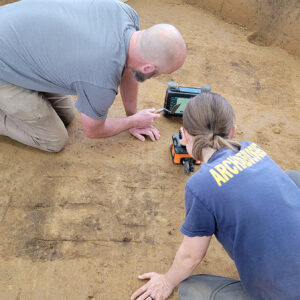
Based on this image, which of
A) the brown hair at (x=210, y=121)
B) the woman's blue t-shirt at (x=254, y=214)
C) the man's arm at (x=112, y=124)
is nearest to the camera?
the woman's blue t-shirt at (x=254, y=214)

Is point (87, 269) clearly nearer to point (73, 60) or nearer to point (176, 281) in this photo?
point (176, 281)

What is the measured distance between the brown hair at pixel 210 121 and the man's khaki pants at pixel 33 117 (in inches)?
46.3

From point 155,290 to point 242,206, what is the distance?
2.56ft

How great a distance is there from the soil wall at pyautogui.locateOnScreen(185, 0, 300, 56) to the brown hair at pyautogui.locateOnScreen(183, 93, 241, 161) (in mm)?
2981

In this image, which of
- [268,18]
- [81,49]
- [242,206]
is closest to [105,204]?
[81,49]

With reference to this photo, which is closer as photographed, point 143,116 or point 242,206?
point 242,206

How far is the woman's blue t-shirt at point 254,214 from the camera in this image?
1.02 m

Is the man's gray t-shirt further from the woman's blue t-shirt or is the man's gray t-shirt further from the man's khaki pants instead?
the woman's blue t-shirt

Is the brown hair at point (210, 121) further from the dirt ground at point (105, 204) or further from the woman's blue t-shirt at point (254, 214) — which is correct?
the dirt ground at point (105, 204)

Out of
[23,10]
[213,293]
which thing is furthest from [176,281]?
[23,10]

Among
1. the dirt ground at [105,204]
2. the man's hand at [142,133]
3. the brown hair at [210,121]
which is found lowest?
the dirt ground at [105,204]

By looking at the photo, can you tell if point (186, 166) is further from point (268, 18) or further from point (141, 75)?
point (268, 18)

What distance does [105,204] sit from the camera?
195 cm

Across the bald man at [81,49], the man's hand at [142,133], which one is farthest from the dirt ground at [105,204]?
the bald man at [81,49]
